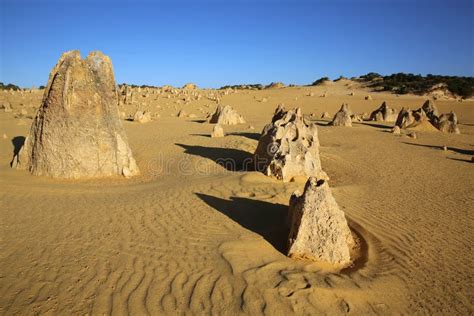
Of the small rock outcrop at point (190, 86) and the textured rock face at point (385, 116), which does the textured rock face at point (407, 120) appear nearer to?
the textured rock face at point (385, 116)

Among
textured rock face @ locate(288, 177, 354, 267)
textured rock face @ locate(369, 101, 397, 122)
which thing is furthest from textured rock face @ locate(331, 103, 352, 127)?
textured rock face @ locate(288, 177, 354, 267)

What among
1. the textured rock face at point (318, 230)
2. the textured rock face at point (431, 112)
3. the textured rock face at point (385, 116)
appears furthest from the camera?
the textured rock face at point (385, 116)

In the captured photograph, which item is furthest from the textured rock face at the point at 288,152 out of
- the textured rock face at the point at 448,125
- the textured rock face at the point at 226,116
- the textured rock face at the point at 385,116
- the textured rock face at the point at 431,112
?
the textured rock face at the point at 385,116

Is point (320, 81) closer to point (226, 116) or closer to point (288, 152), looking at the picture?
point (226, 116)

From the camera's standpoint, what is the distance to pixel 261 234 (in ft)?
Answer: 17.2

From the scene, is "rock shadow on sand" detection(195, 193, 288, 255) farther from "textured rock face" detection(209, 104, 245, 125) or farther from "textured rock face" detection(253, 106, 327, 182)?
"textured rock face" detection(209, 104, 245, 125)

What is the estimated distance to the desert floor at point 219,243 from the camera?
371 cm

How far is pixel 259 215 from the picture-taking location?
5996 mm

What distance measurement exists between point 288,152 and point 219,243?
3.57 meters

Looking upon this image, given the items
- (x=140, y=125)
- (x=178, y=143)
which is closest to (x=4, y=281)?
(x=178, y=143)

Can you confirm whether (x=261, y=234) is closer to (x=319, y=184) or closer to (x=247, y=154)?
(x=319, y=184)

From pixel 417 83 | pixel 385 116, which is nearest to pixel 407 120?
pixel 385 116

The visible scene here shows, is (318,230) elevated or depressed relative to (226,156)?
depressed

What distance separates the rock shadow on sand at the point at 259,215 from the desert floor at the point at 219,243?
0.06ft
